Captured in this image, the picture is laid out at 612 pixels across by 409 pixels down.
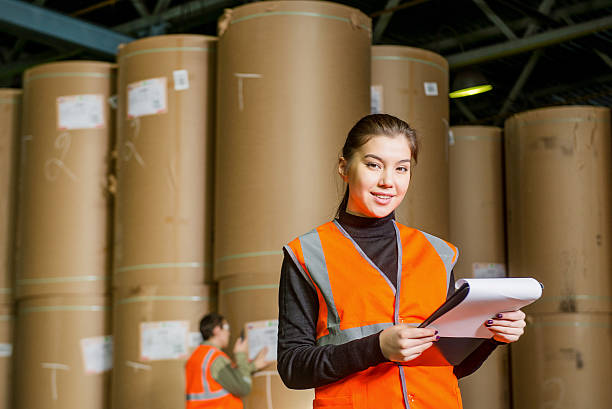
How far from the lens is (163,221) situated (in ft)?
13.4

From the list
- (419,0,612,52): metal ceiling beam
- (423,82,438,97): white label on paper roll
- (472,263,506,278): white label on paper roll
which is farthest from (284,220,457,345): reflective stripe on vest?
(419,0,612,52): metal ceiling beam

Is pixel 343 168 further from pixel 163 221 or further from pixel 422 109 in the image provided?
pixel 422 109

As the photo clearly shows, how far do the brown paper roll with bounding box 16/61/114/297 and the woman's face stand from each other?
120 inches

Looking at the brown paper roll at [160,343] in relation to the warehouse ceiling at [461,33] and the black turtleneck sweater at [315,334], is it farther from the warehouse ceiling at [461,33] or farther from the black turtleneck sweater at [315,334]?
the black turtleneck sweater at [315,334]

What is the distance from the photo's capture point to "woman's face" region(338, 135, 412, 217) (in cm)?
159

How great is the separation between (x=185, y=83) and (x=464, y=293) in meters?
3.07

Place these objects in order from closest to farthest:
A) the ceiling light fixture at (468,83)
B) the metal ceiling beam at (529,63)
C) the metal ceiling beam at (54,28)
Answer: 1. the metal ceiling beam at (54,28)
2. the metal ceiling beam at (529,63)
3. the ceiling light fixture at (468,83)

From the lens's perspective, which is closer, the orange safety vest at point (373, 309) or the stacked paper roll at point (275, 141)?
the orange safety vest at point (373, 309)

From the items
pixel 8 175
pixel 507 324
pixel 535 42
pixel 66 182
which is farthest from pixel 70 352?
pixel 535 42

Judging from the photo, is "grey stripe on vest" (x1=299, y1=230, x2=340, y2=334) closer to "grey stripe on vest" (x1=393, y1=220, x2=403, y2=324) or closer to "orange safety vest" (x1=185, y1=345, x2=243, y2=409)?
"grey stripe on vest" (x1=393, y1=220, x2=403, y2=324)

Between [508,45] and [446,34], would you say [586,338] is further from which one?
[446,34]

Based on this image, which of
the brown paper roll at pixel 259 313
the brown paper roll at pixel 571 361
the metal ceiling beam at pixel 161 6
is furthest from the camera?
the metal ceiling beam at pixel 161 6

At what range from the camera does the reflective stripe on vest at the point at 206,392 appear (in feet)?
12.9

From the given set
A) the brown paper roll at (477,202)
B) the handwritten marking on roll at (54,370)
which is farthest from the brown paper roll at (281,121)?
the brown paper roll at (477,202)
